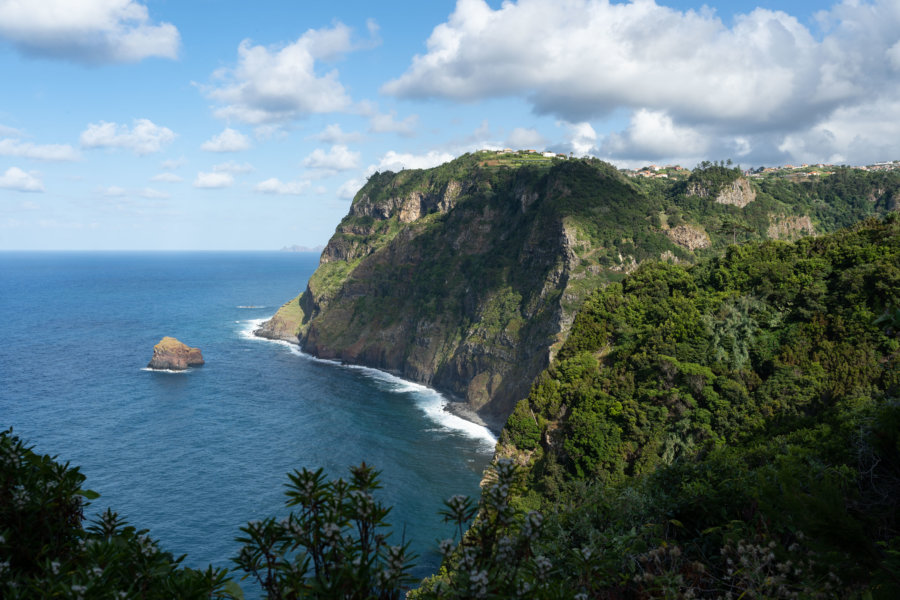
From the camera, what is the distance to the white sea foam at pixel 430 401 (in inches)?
3730

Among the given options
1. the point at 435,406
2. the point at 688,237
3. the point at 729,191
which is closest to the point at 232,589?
the point at 435,406

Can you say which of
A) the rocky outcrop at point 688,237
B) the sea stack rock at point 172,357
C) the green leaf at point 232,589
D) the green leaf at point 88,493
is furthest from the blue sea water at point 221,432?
the rocky outcrop at point 688,237

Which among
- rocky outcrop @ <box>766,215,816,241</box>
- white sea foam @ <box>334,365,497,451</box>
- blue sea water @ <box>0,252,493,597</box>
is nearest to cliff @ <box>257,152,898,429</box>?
rocky outcrop @ <box>766,215,816,241</box>

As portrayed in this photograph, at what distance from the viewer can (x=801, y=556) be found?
12.2 metres

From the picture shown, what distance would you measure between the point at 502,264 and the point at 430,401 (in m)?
40.1

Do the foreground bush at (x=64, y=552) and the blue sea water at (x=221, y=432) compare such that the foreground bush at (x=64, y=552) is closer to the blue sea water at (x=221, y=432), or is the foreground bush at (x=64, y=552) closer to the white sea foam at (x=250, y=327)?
the blue sea water at (x=221, y=432)

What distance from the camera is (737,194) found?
14550 cm

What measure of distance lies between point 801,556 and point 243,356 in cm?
14445

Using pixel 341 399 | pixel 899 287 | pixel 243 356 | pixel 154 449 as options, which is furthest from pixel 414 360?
pixel 899 287

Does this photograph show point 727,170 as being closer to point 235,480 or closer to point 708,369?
point 708,369

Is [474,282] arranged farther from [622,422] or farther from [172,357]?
[622,422]

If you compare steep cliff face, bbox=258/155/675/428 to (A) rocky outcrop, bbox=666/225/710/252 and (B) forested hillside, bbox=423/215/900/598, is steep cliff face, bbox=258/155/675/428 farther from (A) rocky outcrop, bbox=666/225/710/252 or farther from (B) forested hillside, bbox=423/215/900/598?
(B) forested hillside, bbox=423/215/900/598

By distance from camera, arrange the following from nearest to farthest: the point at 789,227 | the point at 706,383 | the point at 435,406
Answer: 1. the point at 706,383
2. the point at 435,406
3. the point at 789,227

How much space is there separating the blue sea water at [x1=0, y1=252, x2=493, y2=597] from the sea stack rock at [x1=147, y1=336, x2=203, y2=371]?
2.64 metres
